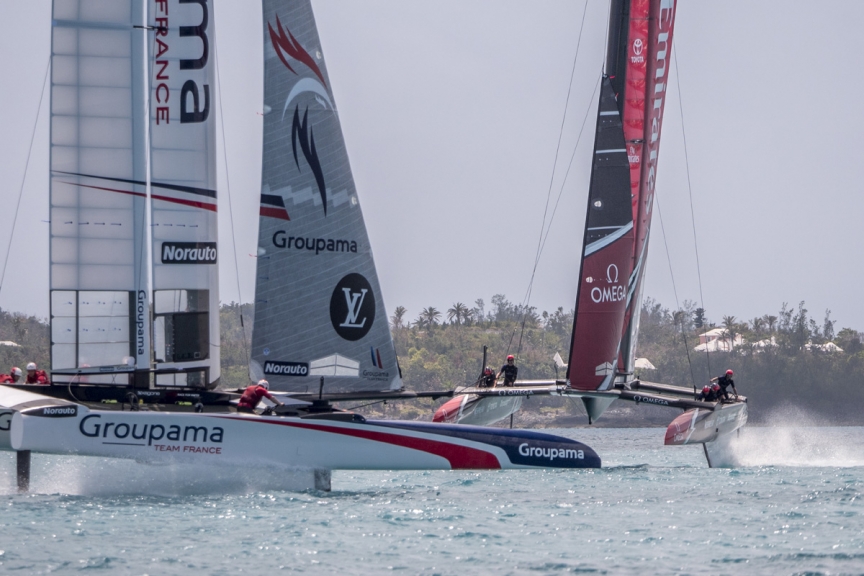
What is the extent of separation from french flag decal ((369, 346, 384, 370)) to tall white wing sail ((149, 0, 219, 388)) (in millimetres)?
2086

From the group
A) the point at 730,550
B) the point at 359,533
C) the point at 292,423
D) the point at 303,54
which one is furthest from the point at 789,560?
the point at 303,54

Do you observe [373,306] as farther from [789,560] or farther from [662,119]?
[662,119]

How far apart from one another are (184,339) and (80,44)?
389 centimetres

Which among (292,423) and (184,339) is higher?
(184,339)

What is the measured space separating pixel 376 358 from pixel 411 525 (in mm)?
4431

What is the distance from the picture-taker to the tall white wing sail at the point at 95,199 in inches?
549

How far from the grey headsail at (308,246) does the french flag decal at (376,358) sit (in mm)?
14

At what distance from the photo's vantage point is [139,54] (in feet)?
46.7

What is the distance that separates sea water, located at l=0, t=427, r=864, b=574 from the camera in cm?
920

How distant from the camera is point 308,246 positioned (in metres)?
15.1

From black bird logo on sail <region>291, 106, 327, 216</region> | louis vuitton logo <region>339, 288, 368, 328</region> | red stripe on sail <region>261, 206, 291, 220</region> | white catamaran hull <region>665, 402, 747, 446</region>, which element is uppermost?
black bird logo on sail <region>291, 106, 327, 216</region>

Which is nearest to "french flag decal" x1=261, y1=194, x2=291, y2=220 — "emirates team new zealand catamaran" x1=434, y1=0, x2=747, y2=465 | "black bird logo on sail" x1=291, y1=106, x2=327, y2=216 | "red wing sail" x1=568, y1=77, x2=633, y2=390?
→ "black bird logo on sail" x1=291, y1=106, x2=327, y2=216

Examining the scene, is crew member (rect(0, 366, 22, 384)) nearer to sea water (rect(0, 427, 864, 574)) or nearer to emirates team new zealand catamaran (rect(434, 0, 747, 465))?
sea water (rect(0, 427, 864, 574))

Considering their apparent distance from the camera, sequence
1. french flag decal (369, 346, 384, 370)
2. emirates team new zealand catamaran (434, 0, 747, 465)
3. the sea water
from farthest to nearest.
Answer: emirates team new zealand catamaran (434, 0, 747, 465) → french flag decal (369, 346, 384, 370) → the sea water
